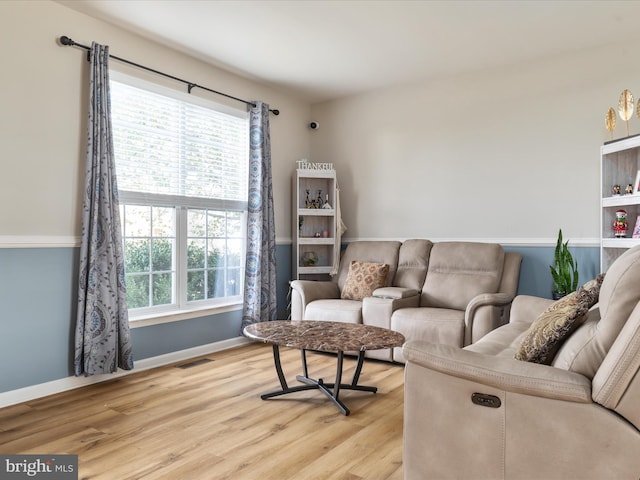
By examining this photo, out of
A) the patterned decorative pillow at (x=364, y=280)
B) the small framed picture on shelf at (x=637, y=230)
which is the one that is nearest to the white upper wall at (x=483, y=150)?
the small framed picture on shelf at (x=637, y=230)

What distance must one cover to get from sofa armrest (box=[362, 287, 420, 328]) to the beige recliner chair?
82.8 inches

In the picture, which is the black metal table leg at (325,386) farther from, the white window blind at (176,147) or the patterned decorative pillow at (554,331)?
the white window blind at (176,147)

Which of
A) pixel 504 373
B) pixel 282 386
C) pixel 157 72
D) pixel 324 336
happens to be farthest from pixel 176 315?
pixel 504 373

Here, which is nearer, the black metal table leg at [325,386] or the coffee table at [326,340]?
the coffee table at [326,340]

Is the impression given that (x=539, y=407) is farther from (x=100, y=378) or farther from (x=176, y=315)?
(x=176, y=315)

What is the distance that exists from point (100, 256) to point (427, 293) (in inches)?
108

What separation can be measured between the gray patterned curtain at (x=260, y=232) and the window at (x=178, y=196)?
15 centimetres

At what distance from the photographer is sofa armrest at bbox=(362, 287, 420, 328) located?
3.88 m

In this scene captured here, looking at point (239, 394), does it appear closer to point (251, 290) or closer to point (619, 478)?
point (251, 290)

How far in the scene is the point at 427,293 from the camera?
427cm

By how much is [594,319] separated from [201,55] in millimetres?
3659

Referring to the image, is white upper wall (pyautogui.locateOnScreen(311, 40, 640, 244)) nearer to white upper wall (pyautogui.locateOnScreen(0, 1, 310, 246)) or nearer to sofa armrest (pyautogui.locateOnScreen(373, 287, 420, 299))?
sofa armrest (pyautogui.locateOnScreen(373, 287, 420, 299))

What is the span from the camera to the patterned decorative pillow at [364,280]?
4398 mm

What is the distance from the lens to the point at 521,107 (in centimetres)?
427
